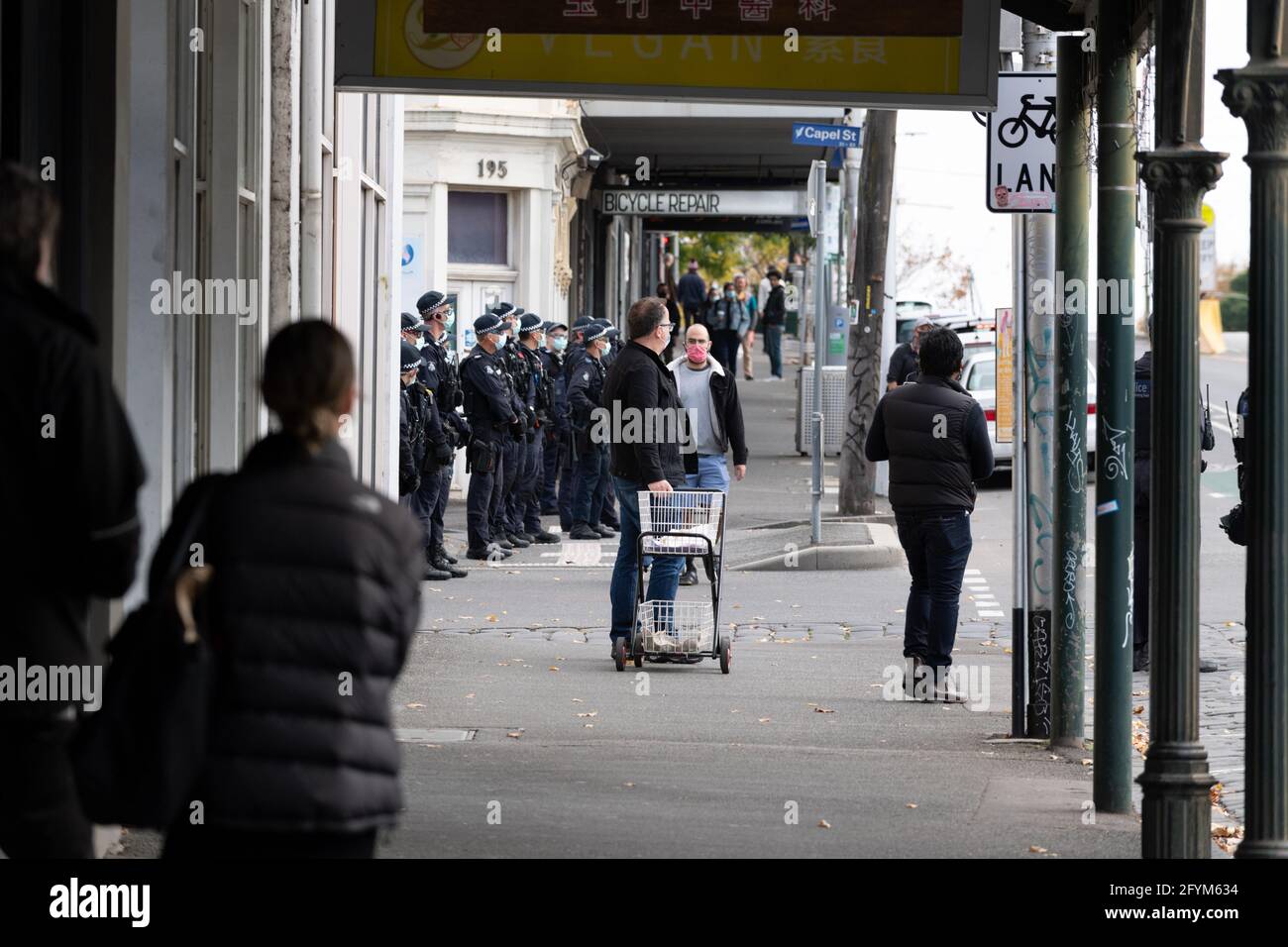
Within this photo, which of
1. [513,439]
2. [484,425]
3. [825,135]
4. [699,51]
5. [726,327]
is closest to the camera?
[699,51]

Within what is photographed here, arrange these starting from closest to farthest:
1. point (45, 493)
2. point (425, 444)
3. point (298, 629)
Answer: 1. point (298, 629)
2. point (45, 493)
3. point (425, 444)

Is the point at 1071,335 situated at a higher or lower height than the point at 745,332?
lower

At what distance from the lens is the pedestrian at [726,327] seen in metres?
45.0

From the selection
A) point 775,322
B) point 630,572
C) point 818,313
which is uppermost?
point 775,322

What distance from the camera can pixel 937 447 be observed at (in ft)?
36.4

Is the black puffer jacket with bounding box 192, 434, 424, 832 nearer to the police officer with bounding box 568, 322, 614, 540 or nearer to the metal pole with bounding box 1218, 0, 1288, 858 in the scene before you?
the metal pole with bounding box 1218, 0, 1288, 858

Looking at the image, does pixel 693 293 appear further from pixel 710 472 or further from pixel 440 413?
pixel 710 472

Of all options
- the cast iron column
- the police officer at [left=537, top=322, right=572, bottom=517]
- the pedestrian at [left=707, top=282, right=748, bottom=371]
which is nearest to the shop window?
the police officer at [left=537, top=322, right=572, bottom=517]

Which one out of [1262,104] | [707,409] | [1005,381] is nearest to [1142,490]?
[1005,381]

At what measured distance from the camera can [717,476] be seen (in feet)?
47.8

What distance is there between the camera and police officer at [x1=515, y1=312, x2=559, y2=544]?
19.8 meters

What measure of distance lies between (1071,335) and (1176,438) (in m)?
2.46
